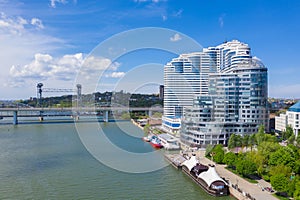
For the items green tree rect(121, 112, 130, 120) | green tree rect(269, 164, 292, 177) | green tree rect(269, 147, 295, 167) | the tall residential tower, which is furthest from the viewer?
green tree rect(121, 112, 130, 120)

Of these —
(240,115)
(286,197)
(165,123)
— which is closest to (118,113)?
(165,123)

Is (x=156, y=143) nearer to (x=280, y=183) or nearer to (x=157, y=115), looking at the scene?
(x=280, y=183)

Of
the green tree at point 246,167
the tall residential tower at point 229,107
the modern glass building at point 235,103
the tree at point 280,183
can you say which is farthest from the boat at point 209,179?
the modern glass building at point 235,103

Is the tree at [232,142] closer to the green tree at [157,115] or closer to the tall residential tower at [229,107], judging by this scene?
the tall residential tower at [229,107]

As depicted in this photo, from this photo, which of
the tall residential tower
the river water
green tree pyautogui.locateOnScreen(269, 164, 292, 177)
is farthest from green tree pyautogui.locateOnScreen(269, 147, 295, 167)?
the tall residential tower

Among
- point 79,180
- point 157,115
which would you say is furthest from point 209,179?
point 157,115

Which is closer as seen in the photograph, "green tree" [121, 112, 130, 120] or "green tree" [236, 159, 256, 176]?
"green tree" [236, 159, 256, 176]

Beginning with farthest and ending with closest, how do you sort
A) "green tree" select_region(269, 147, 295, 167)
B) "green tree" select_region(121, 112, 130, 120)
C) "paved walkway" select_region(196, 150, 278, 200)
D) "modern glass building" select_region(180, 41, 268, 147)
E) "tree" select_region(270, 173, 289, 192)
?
"green tree" select_region(121, 112, 130, 120) < "modern glass building" select_region(180, 41, 268, 147) < "green tree" select_region(269, 147, 295, 167) < "paved walkway" select_region(196, 150, 278, 200) < "tree" select_region(270, 173, 289, 192)

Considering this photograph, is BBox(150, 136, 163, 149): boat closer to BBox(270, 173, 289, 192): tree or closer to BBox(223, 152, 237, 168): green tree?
BBox(223, 152, 237, 168): green tree
